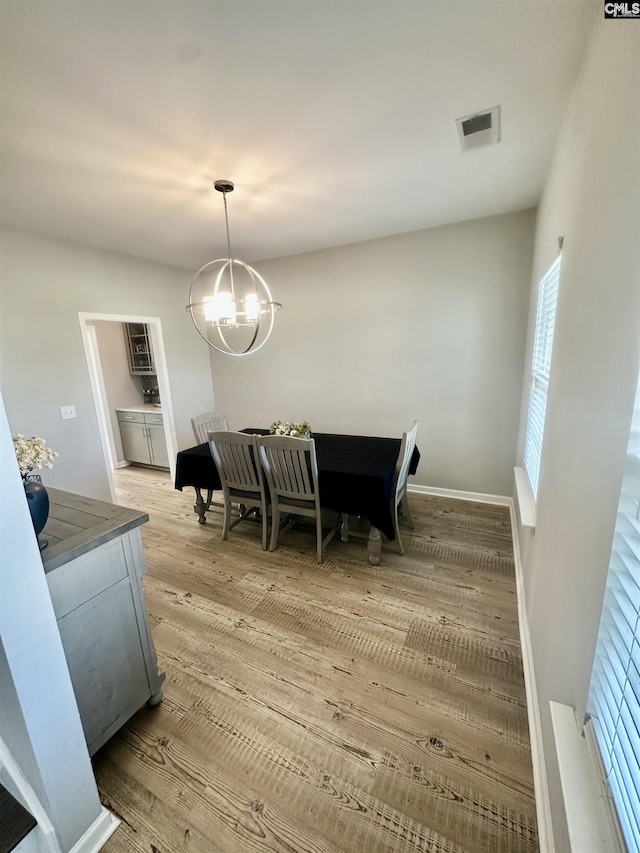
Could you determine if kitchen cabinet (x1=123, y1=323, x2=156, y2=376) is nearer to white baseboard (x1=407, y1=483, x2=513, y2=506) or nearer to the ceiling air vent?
white baseboard (x1=407, y1=483, x2=513, y2=506)

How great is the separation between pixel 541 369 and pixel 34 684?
2744 millimetres

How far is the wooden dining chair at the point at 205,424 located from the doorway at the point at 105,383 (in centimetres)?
94

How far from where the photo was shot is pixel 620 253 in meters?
0.87

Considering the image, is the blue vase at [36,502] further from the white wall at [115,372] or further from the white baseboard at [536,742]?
the white wall at [115,372]

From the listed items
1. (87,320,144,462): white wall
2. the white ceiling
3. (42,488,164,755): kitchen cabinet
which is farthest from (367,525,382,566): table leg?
(87,320,144,462): white wall

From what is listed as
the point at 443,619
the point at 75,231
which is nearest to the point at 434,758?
the point at 443,619

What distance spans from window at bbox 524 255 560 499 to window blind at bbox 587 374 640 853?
1.27 meters

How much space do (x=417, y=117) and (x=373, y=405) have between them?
262 cm

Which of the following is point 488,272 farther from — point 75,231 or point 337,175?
point 75,231

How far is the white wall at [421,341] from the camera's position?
3236mm

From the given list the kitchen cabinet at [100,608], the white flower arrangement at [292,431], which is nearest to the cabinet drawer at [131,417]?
the white flower arrangement at [292,431]

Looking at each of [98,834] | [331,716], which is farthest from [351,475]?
[98,834]

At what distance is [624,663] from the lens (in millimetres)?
651

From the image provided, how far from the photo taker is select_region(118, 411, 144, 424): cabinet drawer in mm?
5031
